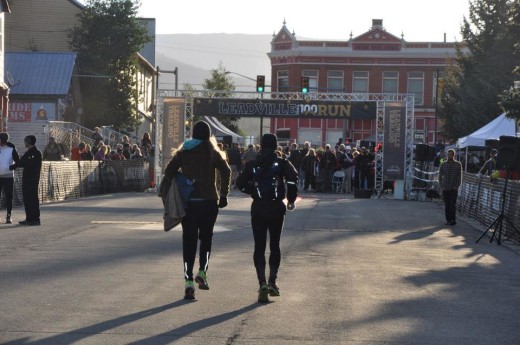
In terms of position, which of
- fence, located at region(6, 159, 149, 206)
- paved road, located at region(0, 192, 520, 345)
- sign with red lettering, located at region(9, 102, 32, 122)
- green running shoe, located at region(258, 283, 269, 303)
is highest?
sign with red lettering, located at region(9, 102, 32, 122)

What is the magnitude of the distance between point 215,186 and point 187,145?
0.52 meters

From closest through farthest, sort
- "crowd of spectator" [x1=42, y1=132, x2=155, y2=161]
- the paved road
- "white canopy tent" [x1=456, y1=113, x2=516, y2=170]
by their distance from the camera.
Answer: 1. the paved road
2. "crowd of spectator" [x1=42, y1=132, x2=155, y2=161]
3. "white canopy tent" [x1=456, y1=113, x2=516, y2=170]

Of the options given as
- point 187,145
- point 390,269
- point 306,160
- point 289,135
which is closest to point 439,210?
point 306,160

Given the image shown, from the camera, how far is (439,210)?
30.2m

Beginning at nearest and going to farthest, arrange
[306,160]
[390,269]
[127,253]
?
[390,269] → [127,253] → [306,160]

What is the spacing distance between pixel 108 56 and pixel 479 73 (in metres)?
20.2

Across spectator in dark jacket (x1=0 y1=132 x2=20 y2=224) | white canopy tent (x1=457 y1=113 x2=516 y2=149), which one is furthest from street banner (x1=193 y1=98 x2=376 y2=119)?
spectator in dark jacket (x1=0 y1=132 x2=20 y2=224)

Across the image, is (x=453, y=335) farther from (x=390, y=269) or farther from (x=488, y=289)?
Answer: (x=390, y=269)

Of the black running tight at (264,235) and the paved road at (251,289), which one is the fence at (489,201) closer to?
the paved road at (251,289)

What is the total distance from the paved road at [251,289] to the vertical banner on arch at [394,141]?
56.6ft

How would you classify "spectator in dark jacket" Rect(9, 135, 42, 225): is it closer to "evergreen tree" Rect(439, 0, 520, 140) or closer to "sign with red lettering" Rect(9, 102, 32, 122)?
"evergreen tree" Rect(439, 0, 520, 140)

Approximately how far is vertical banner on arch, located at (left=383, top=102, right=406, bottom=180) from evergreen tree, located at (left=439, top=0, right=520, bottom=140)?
10.2 metres

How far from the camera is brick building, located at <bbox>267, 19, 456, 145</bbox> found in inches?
3184

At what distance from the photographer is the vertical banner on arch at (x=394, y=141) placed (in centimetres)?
3838
